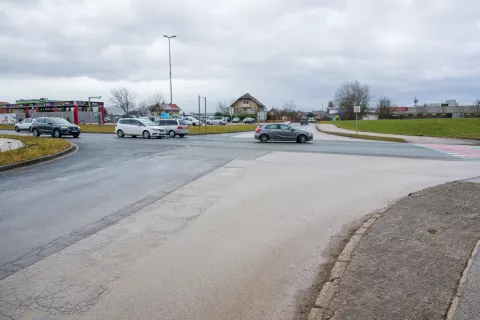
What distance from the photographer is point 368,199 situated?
26.9 feet

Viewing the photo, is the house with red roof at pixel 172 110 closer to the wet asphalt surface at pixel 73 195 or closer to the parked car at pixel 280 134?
the parked car at pixel 280 134

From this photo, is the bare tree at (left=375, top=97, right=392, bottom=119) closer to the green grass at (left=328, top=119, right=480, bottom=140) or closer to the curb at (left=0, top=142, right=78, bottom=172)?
the green grass at (left=328, top=119, right=480, bottom=140)

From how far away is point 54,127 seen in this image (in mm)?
29219

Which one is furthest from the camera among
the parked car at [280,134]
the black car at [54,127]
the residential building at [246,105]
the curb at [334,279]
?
the residential building at [246,105]

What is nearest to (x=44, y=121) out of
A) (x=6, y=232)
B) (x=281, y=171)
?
(x=281, y=171)

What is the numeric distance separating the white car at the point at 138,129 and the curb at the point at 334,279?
25.7 m

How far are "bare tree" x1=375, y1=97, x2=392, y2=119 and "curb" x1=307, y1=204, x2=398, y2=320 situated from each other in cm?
10131

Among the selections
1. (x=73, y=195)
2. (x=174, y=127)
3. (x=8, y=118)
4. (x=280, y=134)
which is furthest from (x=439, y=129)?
(x=8, y=118)

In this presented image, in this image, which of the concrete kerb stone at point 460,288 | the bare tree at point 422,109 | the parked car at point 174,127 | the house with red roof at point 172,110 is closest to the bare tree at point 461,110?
the bare tree at point 422,109

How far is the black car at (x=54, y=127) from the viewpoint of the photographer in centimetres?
2923

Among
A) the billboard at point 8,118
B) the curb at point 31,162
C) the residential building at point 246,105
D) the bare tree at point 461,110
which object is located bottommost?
the curb at point 31,162

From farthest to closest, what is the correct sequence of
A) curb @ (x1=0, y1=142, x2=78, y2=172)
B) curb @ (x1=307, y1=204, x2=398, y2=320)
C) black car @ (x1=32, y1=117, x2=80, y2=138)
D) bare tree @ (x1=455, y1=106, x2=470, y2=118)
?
bare tree @ (x1=455, y1=106, x2=470, y2=118)
black car @ (x1=32, y1=117, x2=80, y2=138)
curb @ (x1=0, y1=142, x2=78, y2=172)
curb @ (x1=307, y1=204, x2=398, y2=320)

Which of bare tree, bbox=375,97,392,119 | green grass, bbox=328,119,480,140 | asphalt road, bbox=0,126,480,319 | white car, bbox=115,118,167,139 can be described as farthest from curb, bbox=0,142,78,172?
bare tree, bbox=375,97,392,119

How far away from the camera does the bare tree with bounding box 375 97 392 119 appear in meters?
98.8
